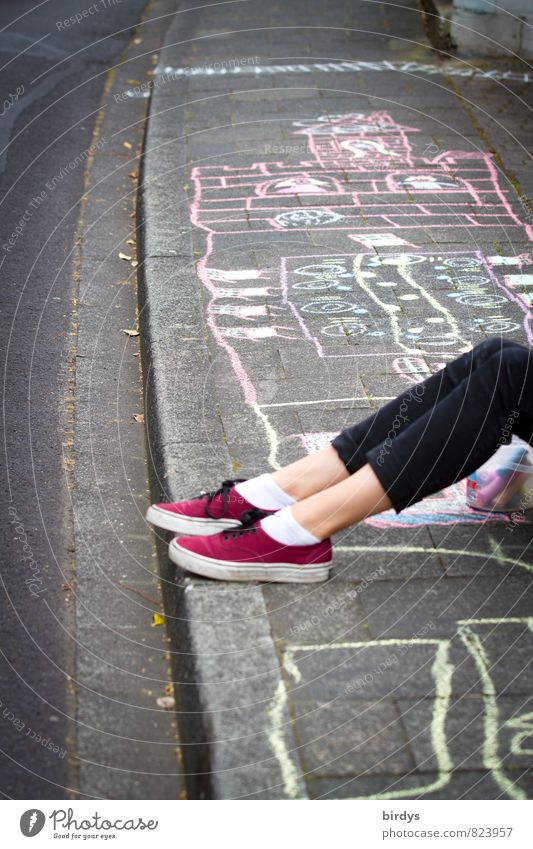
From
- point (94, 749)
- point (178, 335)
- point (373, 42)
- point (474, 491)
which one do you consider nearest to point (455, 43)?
point (373, 42)

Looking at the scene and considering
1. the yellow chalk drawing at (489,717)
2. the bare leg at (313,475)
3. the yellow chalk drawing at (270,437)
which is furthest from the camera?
the yellow chalk drawing at (270,437)

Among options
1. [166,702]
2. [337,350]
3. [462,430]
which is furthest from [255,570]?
[337,350]

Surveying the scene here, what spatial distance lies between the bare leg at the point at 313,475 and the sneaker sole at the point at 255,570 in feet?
0.77

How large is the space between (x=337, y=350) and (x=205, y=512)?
140cm

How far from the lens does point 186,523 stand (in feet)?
10.4

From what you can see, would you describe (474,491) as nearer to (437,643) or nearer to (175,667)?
(437,643)

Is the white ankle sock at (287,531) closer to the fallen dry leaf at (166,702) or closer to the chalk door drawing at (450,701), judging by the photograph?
the chalk door drawing at (450,701)

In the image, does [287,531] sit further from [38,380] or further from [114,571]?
[38,380]

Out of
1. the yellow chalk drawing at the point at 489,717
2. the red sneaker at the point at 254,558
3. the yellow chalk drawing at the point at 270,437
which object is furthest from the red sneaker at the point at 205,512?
the yellow chalk drawing at the point at 489,717

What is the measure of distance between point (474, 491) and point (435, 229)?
2.58m

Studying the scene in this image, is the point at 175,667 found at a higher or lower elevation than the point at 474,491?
lower

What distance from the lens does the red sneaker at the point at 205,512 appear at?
3.12m

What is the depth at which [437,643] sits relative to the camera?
276cm

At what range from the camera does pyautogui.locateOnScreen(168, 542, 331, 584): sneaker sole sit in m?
2.94
